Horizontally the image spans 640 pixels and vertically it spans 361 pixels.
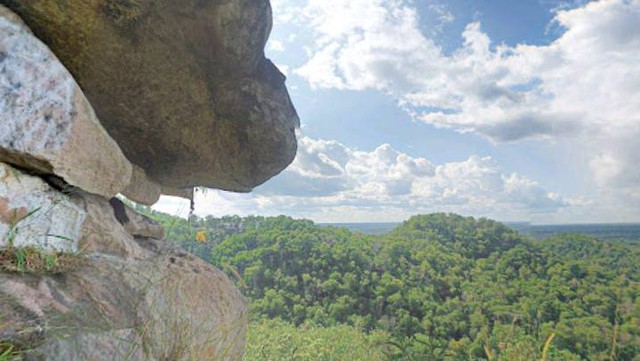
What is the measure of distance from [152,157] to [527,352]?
5441 millimetres

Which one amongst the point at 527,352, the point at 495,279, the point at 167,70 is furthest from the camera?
the point at 495,279

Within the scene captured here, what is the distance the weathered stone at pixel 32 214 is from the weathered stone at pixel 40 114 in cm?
14

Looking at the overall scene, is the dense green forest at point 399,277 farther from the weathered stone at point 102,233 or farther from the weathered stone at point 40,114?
the weathered stone at point 40,114

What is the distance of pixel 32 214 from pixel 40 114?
0.82 metres

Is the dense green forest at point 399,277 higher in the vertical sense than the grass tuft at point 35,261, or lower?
lower

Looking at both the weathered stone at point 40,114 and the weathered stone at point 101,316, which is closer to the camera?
the weathered stone at point 101,316

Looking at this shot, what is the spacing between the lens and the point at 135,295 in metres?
3.38

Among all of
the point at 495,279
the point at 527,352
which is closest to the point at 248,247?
the point at 495,279

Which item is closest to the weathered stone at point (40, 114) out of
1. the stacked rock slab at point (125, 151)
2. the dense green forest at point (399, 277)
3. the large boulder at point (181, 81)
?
the stacked rock slab at point (125, 151)

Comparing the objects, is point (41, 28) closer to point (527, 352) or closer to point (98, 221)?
point (98, 221)

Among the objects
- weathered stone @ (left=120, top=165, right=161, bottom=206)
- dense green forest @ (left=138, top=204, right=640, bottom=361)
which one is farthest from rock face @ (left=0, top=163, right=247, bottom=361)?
dense green forest @ (left=138, top=204, right=640, bottom=361)

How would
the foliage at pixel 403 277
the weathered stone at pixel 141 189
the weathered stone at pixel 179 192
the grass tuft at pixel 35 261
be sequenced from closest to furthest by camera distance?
the grass tuft at pixel 35 261
the weathered stone at pixel 141 189
the weathered stone at pixel 179 192
the foliage at pixel 403 277

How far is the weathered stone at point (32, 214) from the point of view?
3.13 m

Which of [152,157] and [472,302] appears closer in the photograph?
[152,157]
